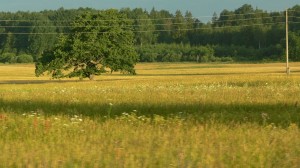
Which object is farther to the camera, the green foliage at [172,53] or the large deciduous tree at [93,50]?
the green foliage at [172,53]

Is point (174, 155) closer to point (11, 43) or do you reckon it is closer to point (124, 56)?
point (124, 56)

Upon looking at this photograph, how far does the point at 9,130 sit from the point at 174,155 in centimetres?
377

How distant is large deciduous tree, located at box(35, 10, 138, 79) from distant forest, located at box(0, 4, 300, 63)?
47.7 metres

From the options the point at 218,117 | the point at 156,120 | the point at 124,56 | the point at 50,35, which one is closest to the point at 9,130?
the point at 156,120

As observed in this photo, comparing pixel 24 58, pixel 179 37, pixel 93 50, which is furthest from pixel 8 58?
pixel 93 50

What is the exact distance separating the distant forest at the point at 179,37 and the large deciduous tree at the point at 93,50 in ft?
157

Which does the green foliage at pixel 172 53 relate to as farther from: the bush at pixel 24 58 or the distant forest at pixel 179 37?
the bush at pixel 24 58

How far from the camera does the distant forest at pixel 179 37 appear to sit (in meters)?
127

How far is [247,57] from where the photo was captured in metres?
141

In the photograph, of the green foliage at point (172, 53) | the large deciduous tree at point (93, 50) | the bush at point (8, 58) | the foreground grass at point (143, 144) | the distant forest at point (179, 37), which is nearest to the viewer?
the foreground grass at point (143, 144)

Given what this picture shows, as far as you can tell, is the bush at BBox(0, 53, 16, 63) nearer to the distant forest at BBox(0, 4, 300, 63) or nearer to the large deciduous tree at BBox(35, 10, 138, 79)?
the distant forest at BBox(0, 4, 300, 63)

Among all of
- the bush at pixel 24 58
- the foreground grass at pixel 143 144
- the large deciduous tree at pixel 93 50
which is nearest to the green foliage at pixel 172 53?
the bush at pixel 24 58

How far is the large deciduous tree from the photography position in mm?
60441

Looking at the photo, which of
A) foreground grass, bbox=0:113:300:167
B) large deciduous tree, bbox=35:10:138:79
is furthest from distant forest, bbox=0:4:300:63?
foreground grass, bbox=0:113:300:167
